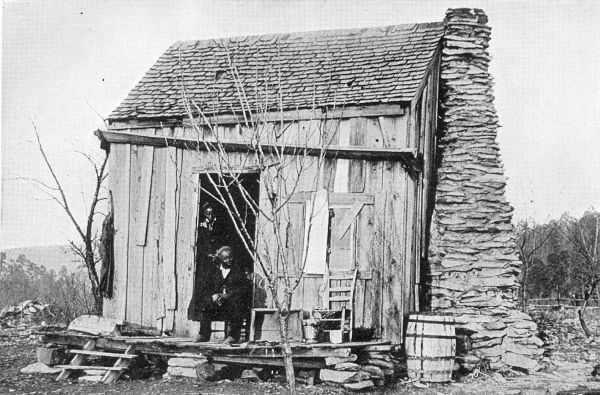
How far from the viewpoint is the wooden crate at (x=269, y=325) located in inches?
388

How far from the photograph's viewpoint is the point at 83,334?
10.1 m

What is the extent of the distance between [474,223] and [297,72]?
4.80 metres

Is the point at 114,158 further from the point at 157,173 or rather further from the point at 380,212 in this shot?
the point at 380,212

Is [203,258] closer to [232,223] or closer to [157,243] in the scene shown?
[157,243]

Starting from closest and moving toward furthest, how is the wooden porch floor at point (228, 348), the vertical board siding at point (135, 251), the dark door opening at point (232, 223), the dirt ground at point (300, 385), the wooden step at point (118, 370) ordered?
the dirt ground at point (300, 385), the wooden porch floor at point (228, 348), the wooden step at point (118, 370), the vertical board siding at point (135, 251), the dark door opening at point (232, 223)

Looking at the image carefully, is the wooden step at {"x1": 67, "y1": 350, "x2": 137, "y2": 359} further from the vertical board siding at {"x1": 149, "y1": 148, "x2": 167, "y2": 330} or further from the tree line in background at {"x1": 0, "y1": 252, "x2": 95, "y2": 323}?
the tree line in background at {"x1": 0, "y1": 252, "x2": 95, "y2": 323}

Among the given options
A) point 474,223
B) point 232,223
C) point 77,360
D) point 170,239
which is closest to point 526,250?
point 474,223

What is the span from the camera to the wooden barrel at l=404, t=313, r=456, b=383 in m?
9.33

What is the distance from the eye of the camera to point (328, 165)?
10.1 meters

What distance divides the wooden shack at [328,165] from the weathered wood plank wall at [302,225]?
2 centimetres

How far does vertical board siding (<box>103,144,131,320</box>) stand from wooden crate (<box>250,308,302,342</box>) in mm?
2608

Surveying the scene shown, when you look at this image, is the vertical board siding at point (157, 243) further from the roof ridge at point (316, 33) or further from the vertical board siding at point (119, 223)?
the roof ridge at point (316, 33)

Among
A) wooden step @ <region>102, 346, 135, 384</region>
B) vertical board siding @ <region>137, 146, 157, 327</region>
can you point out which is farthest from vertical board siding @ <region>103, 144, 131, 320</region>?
wooden step @ <region>102, 346, 135, 384</region>

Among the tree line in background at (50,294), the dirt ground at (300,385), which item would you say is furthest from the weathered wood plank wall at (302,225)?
the tree line in background at (50,294)
